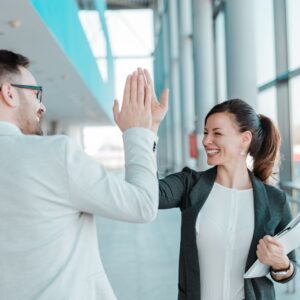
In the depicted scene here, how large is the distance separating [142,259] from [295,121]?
284cm

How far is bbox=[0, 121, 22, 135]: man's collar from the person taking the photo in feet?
3.20

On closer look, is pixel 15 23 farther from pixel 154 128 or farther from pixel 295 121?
pixel 154 128

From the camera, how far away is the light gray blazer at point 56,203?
2.97ft

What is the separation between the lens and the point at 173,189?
154 centimetres

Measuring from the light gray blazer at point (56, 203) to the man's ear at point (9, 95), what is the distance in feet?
0.19

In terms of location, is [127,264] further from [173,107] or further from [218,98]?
[173,107]

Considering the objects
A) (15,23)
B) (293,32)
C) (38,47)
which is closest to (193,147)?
(293,32)

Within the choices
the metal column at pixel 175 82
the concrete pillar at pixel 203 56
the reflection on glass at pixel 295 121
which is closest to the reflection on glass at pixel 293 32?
the reflection on glass at pixel 295 121

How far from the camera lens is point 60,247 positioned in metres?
0.96

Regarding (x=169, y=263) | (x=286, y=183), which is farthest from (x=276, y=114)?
(x=169, y=263)

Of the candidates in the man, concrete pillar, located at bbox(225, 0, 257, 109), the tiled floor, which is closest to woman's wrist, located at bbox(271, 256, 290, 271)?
the man

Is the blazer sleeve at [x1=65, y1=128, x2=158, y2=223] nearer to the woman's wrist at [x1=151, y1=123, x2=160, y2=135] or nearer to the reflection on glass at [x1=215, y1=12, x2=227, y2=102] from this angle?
the woman's wrist at [x1=151, y1=123, x2=160, y2=135]

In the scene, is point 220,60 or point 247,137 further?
point 220,60

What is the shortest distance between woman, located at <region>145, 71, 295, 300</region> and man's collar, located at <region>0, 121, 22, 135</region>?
670mm
